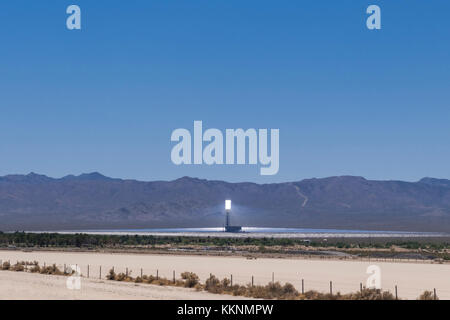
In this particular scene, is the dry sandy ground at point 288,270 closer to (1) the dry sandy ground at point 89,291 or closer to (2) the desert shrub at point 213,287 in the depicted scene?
(1) the dry sandy ground at point 89,291

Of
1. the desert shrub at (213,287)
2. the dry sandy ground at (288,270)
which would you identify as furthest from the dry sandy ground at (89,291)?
the desert shrub at (213,287)

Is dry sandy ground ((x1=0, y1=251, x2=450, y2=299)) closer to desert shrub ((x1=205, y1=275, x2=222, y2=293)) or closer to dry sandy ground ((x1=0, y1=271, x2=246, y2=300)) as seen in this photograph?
dry sandy ground ((x1=0, y1=271, x2=246, y2=300))

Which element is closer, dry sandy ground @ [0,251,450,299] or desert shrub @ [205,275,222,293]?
desert shrub @ [205,275,222,293]

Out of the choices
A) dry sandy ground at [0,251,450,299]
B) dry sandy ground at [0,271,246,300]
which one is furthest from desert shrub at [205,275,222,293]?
dry sandy ground at [0,251,450,299]

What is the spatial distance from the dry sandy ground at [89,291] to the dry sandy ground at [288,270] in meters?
0.52

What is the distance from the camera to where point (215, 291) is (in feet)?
163

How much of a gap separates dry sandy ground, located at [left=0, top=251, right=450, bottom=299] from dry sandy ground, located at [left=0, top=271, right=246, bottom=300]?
0.52 meters

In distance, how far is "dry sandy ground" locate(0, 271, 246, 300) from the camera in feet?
147

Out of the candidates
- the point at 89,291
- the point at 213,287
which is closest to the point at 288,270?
the point at 213,287

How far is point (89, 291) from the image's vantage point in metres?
47.9

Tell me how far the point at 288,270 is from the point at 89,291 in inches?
1198
